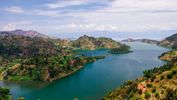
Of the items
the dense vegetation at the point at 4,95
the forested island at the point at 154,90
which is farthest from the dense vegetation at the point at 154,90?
the dense vegetation at the point at 4,95

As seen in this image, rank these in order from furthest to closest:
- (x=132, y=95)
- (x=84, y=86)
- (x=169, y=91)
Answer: (x=84, y=86) < (x=132, y=95) < (x=169, y=91)

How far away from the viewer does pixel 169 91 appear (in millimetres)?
102438

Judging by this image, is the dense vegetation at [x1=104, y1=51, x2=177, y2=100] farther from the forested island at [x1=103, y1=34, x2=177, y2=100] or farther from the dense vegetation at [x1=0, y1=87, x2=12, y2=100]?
the dense vegetation at [x1=0, y1=87, x2=12, y2=100]

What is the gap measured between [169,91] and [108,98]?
3061cm

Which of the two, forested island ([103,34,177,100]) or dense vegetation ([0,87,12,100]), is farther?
dense vegetation ([0,87,12,100])

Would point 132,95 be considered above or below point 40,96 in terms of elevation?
above

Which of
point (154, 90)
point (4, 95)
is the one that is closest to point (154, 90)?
point (154, 90)

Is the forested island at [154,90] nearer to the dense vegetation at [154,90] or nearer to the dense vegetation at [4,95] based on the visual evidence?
the dense vegetation at [154,90]

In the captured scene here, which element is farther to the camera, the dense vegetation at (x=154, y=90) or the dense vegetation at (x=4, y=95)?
the dense vegetation at (x=4, y=95)

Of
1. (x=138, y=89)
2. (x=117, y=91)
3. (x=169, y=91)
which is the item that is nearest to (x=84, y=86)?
(x=117, y=91)

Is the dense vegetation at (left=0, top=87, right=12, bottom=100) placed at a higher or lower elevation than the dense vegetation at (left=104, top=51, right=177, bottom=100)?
lower

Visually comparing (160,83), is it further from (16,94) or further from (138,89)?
(16,94)

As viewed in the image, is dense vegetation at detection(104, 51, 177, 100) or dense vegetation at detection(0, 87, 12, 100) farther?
dense vegetation at detection(0, 87, 12, 100)

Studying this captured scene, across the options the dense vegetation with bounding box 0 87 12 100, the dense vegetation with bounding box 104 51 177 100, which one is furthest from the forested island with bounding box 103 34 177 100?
the dense vegetation with bounding box 0 87 12 100
